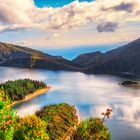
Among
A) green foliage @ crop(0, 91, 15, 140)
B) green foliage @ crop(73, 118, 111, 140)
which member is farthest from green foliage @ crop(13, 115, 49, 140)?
green foliage @ crop(0, 91, 15, 140)

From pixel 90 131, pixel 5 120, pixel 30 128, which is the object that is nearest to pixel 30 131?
pixel 30 128

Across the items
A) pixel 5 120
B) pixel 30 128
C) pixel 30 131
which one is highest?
pixel 5 120

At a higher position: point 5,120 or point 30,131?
point 5,120

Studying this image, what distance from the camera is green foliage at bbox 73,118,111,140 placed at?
98.9 metres

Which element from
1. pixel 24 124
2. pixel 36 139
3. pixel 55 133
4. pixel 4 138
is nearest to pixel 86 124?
pixel 24 124

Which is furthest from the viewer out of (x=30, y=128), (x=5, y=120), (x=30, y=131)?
(x=30, y=128)

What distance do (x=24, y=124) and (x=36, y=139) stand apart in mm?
15317

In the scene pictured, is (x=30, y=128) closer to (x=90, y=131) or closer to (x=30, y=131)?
(x=30, y=131)

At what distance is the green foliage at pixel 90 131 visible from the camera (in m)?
98.9

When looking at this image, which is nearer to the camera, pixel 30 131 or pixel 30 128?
pixel 30 131

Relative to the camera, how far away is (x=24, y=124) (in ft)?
315

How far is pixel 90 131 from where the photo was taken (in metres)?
106

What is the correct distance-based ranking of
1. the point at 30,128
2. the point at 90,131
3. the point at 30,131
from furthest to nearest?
the point at 90,131, the point at 30,128, the point at 30,131

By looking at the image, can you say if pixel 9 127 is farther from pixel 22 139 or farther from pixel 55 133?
pixel 55 133
